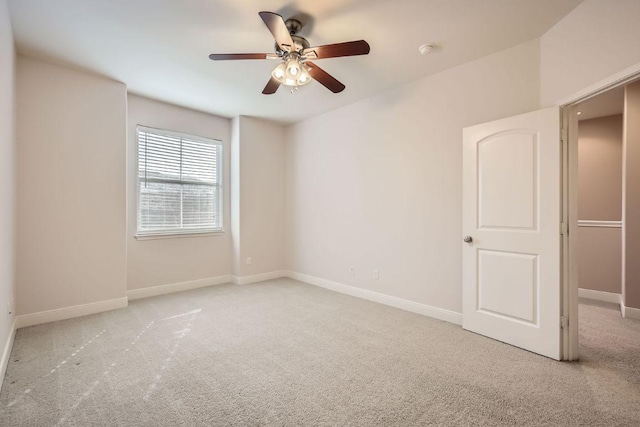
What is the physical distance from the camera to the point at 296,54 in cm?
239

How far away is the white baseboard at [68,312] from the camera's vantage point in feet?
9.94

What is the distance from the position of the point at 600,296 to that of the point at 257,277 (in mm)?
4972

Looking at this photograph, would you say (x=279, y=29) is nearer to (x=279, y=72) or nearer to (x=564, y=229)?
(x=279, y=72)

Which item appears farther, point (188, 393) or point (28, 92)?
point (28, 92)

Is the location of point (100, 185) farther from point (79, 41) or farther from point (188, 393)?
point (188, 393)

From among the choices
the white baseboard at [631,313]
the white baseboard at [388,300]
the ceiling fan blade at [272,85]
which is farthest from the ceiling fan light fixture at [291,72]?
the white baseboard at [631,313]

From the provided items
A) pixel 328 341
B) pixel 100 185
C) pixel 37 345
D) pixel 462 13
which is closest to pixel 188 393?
pixel 328 341

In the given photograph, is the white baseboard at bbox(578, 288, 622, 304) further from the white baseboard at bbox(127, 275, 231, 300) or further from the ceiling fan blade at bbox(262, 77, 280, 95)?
the white baseboard at bbox(127, 275, 231, 300)

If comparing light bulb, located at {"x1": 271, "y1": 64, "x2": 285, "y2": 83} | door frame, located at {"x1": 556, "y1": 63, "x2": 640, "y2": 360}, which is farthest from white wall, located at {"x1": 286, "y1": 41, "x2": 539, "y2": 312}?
light bulb, located at {"x1": 271, "y1": 64, "x2": 285, "y2": 83}

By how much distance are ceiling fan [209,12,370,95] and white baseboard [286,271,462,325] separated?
8.43ft

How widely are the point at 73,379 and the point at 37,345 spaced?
90cm

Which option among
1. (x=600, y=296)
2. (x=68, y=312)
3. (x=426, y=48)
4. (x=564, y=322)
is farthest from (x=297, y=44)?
(x=600, y=296)

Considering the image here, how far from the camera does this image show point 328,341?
2.72m

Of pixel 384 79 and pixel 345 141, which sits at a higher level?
pixel 384 79
